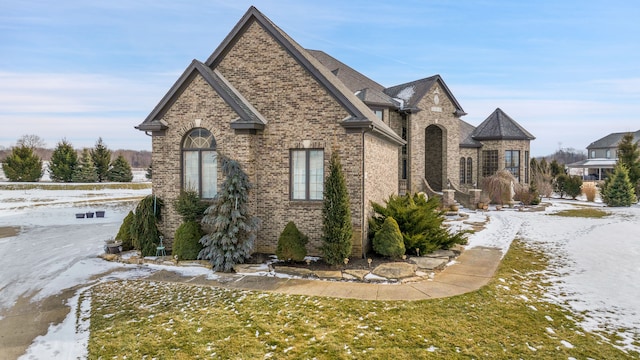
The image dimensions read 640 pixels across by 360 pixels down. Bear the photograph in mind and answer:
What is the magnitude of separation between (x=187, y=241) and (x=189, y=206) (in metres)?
1.05

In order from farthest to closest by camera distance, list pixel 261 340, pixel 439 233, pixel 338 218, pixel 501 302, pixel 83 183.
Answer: pixel 83 183
pixel 439 233
pixel 338 218
pixel 501 302
pixel 261 340

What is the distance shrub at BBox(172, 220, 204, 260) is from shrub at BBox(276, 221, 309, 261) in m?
2.51

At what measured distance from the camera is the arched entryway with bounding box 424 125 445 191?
24.2 metres

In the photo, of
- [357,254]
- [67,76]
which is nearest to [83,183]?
[67,76]

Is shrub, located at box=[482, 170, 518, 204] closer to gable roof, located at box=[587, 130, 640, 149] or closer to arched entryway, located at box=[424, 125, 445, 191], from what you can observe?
arched entryway, located at box=[424, 125, 445, 191]

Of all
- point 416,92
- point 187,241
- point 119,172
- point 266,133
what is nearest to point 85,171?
point 119,172

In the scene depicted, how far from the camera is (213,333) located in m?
5.59

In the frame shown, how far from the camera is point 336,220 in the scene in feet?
30.0

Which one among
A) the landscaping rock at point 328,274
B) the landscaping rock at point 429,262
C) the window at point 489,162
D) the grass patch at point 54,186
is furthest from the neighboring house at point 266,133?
the grass patch at point 54,186

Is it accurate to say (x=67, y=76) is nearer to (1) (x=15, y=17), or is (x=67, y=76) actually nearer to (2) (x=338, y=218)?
(1) (x=15, y=17)

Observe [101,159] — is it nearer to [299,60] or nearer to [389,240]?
[299,60]

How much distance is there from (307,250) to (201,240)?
10.2 feet

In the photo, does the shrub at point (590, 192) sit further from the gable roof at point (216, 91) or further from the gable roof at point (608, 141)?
the gable roof at point (608, 141)

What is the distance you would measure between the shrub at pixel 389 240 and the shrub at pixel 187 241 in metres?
5.32
